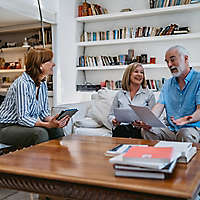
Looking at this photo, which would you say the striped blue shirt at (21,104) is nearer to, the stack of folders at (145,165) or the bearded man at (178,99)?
the bearded man at (178,99)

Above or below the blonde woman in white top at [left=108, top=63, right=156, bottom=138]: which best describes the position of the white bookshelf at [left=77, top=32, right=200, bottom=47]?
above

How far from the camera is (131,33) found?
4633 mm

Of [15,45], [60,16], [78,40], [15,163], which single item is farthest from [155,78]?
[15,163]

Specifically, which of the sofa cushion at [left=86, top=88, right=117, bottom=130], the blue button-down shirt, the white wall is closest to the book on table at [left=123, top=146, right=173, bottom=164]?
the blue button-down shirt

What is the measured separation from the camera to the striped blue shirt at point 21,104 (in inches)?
99.7

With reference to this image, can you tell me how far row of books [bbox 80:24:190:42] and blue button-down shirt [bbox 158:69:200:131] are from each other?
1.72 m

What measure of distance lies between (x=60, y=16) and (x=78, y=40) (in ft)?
1.67

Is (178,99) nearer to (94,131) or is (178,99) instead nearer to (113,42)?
(94,131)

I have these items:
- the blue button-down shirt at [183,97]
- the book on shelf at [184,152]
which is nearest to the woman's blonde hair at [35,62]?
the blue button-down shirt at [183,97]

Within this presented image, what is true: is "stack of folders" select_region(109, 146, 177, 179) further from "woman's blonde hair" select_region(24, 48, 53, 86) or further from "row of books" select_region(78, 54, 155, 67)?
"row of books" select_region(78, 54, 155, 67)

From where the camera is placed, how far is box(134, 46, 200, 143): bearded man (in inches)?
103

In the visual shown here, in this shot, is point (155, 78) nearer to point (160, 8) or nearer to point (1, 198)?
point (160, 8)

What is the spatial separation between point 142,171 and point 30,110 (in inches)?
63.1

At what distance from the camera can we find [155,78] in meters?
4.68
